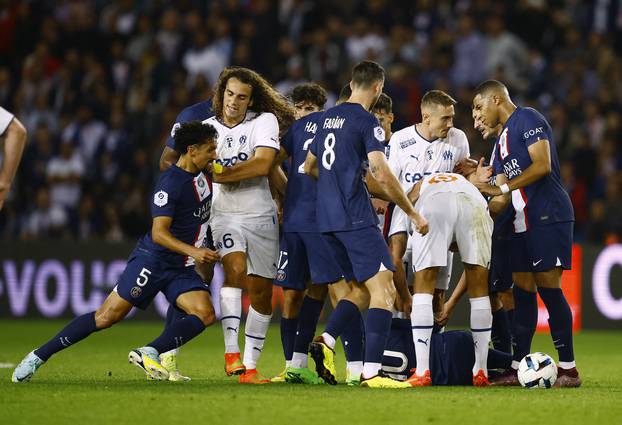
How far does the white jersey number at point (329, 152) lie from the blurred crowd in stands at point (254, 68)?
325 inches

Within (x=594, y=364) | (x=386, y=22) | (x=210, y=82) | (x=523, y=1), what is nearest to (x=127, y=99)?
(x=210, y=82)

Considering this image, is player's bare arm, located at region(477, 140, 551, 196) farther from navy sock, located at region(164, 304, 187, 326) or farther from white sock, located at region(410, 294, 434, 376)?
navy sock, located at region(164, 304, 187, 326)

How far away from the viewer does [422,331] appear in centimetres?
832

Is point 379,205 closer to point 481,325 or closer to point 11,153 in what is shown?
point 481,325

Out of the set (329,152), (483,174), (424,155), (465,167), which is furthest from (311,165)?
(465,167)

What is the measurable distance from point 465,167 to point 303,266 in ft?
5.39

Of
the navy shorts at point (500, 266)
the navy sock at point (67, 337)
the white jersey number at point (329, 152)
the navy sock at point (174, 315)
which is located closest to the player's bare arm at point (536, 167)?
the navy shorts at point (500, 266)

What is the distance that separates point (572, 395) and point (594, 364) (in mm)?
3086

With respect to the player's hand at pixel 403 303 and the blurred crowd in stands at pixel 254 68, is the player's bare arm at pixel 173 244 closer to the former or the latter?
the player's hand at pixel 403 303

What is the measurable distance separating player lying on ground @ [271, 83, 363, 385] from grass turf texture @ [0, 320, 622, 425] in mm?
548

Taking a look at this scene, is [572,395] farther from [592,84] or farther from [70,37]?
[70,37]

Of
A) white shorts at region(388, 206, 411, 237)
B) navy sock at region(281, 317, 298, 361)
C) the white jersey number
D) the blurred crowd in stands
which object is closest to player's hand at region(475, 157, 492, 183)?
white shorts at region(388, 206, 411, 237)

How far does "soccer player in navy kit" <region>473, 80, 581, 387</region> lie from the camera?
28.4ft

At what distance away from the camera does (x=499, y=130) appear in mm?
9141
